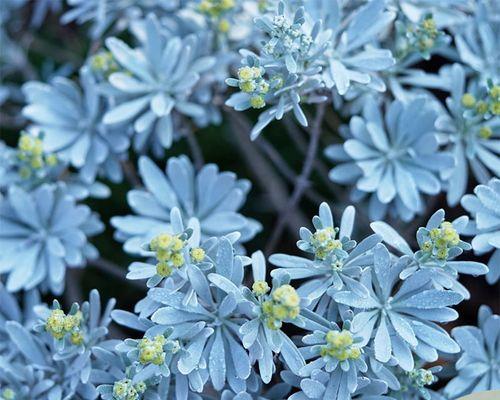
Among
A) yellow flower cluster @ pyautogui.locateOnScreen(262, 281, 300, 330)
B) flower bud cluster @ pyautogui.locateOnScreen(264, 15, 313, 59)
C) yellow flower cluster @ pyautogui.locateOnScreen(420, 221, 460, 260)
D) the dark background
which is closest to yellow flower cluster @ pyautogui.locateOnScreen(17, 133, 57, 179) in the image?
the dark background

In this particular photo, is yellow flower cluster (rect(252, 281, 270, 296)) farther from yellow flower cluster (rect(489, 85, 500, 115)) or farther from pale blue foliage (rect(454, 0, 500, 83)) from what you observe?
pale blue foliage (rect(454, 0, 500, 83))

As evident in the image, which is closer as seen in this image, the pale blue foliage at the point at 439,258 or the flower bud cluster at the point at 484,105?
→ the pale blue foliage at the point at 439,258

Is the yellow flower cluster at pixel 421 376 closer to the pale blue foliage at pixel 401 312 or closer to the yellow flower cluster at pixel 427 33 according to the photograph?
the pale blue foliage at pixel 401 312

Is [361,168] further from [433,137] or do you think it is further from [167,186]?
[167,186]

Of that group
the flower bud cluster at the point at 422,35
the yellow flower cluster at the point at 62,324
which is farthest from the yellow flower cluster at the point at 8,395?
the flower bud cluster at the point at 422,35

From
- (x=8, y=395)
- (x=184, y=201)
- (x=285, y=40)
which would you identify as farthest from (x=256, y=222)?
(x=8, y=395)

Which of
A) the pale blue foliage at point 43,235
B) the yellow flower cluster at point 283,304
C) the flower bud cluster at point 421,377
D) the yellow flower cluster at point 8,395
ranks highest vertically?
the yellow flower cluster at point 283,304
